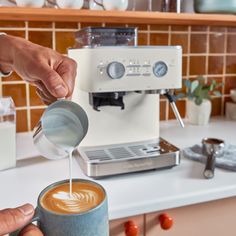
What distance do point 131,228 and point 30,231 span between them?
342mm

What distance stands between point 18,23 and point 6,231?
2.90 feet

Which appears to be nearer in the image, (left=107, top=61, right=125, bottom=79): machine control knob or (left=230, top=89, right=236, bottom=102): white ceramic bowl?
(left=107, top=61, right=125, bottom=79): machine control knob

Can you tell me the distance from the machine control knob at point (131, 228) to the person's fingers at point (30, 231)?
0.33 meters

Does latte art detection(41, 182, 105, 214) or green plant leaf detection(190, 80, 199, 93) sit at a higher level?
green plant leaf detection(190, 80, 199, 93)

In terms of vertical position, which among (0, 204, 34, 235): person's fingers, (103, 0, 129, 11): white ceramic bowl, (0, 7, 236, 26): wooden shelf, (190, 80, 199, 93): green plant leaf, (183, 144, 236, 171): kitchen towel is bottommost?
(183, 144, 236, 171): kitchen towel

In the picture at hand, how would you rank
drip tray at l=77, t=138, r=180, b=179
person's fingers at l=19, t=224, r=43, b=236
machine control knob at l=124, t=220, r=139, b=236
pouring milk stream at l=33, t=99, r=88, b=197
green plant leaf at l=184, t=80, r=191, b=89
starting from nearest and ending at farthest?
person's fingers at l=19, t=224, r=43, b=236 < pouring milk stream at l=33, t=99, r=88, b=197 < machine control knob at l=124, t=220, r=139, b=236 < drip tray at l=77, t=138, r=180, b=179 < green plant leaf at l=184, t=80, r=191, b=89

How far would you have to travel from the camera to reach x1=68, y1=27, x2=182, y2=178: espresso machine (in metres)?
0.87

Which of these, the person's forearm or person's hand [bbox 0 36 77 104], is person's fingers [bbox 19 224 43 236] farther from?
the person's forearm

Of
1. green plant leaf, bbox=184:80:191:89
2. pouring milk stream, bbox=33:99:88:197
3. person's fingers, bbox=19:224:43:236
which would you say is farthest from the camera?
green plant leaf, bbox=184:80:191:89

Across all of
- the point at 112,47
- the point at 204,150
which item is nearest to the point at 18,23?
the point at 112,47

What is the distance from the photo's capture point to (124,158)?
87 centimetres

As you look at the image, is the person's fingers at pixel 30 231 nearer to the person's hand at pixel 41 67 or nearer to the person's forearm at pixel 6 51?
the person's hand at pixel 41 67

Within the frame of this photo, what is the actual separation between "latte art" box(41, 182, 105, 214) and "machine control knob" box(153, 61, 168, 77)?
476 mm

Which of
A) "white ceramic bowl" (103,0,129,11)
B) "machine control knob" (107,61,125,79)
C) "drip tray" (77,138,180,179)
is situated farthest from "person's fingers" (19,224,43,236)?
"white ceramic bowl" (103,0,129,11)
